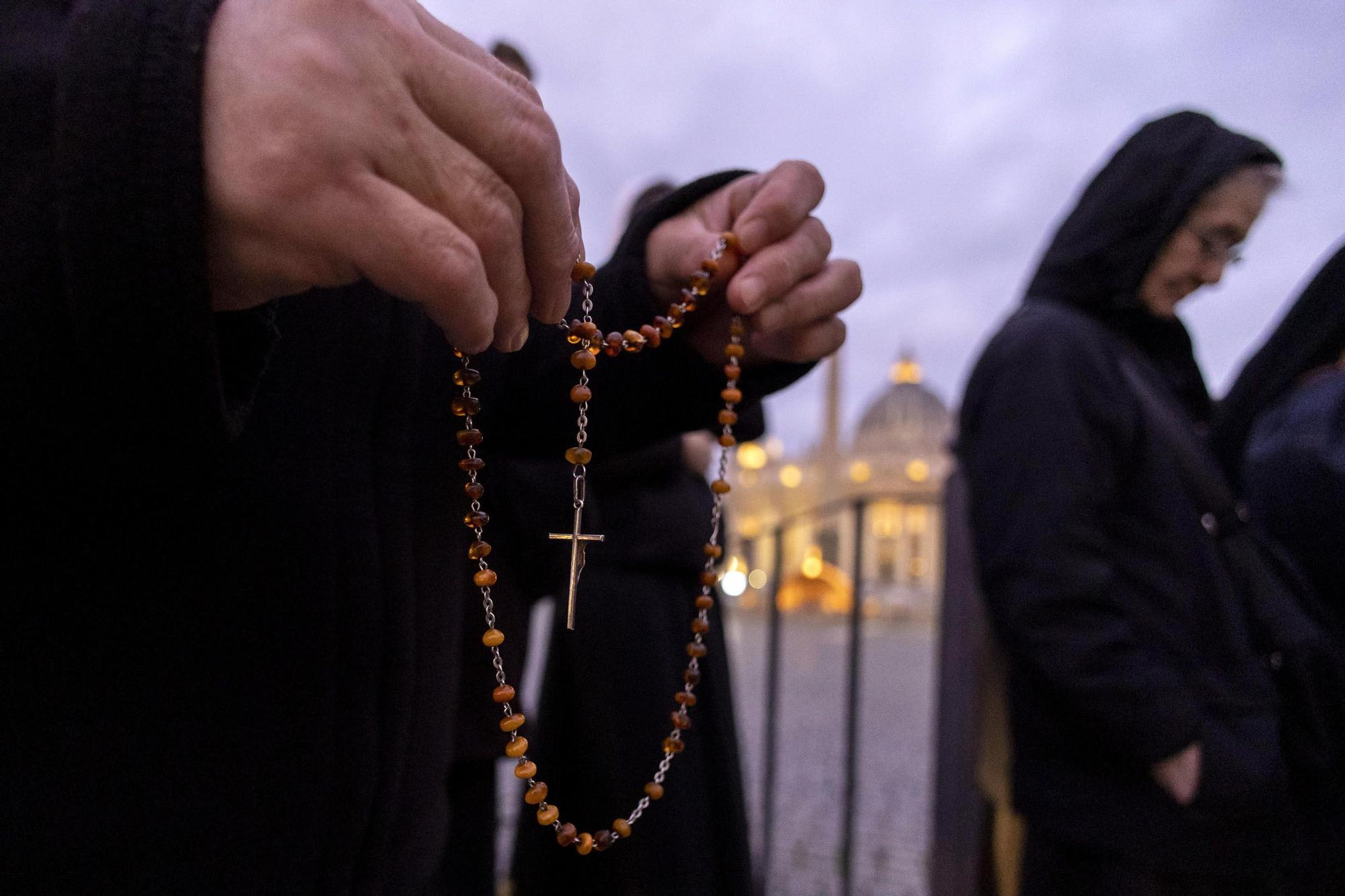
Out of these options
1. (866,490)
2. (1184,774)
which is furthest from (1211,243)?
(866,490)

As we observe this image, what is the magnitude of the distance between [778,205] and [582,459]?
1.30 feet

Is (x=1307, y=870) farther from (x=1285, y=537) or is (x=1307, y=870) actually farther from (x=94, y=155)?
(x=94, y=155)

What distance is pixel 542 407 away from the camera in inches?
45.0

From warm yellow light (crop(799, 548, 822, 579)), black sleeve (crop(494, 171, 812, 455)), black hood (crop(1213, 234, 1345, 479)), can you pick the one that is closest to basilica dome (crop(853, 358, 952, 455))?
warm yellow light (crop(799, 548, 822, 579))

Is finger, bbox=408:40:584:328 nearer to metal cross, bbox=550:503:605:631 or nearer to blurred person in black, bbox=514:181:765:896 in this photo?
metal cross, bbox=550:503:605:631

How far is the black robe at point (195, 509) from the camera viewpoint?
1.69 ft

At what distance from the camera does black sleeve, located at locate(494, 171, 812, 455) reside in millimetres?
1052

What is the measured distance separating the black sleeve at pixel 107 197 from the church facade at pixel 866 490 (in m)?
18.4

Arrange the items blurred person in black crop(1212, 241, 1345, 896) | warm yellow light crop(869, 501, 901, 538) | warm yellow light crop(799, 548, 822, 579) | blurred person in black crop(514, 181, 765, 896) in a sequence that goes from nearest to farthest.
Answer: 1. blurred person in black crop(514, 181, 765, 896)
2. blurred person in black crop(1212, 241, 1345, 896)
3. warm yellow light crop(799, 548, 822, 579)
4. warm yellow light crop(869, 501, 901, 538)

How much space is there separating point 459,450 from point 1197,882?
5.81ft

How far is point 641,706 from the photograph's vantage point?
1.76 metres

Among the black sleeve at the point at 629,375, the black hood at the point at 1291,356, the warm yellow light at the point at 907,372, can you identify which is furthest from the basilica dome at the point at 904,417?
the black sleeve at the point at 629,375

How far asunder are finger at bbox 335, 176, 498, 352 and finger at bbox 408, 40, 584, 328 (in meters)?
0.06

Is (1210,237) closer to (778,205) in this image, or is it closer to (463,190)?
(778,205)
